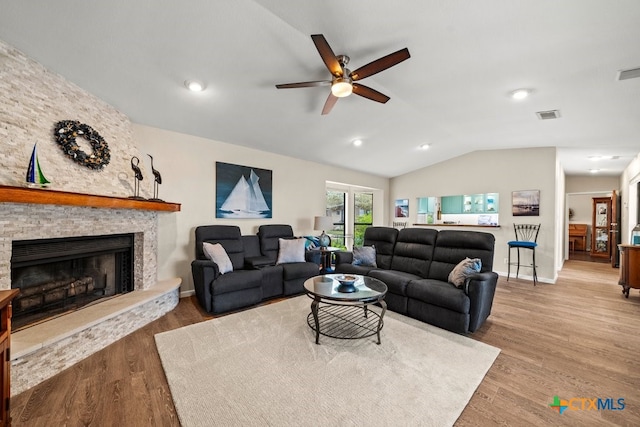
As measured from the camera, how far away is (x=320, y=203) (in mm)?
5852

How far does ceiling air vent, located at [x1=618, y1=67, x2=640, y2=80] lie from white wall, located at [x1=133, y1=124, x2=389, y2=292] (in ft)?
14.5

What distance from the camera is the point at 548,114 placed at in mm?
3477

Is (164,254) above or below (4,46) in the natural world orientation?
below

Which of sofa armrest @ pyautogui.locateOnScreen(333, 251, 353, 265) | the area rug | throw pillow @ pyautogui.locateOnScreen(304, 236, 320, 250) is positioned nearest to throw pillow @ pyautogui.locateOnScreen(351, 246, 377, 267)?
sofa armrest @ pyautogui.locateOnScreen(333, 251, 353, 265)

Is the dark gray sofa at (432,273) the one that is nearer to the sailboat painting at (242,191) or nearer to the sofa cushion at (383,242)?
A: the sofa cushion at (383,242)

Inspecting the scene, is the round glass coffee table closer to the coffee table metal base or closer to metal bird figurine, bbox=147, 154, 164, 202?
the coffee table metal base

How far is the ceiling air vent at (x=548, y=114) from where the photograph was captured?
339 cm

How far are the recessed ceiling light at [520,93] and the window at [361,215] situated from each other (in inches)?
168

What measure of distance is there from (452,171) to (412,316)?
4.49 meters

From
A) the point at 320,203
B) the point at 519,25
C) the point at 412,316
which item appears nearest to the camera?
the point at 519,25

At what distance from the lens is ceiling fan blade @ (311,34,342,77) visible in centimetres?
189

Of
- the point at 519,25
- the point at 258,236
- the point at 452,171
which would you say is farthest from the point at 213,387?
the point at 452,171

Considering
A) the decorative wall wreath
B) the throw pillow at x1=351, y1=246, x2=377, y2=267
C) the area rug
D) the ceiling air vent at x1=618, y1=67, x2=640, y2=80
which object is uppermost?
the ceiling air vent at x1=618, y1=67, x2=640, y2=80

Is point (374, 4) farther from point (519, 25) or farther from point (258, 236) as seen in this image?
point (258, 236)
